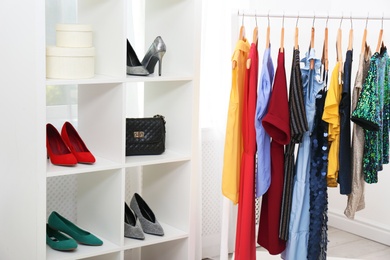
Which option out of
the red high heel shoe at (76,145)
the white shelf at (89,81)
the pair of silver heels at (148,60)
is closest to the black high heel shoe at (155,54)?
the pair of silver heels at (148,60)

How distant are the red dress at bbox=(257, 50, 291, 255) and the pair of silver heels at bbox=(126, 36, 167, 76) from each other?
52cm

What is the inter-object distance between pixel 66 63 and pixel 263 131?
862 millimetres

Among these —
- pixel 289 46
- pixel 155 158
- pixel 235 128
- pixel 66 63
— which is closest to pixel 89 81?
pixel 66 63

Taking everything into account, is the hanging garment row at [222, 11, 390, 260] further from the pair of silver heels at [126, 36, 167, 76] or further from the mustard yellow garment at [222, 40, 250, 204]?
the pair of silver heels at [126, 36, 167, 76]

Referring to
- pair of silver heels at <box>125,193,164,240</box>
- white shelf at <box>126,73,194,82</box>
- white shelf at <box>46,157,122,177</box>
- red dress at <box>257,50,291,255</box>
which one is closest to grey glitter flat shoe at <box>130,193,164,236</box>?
pair of silver heels at <box>125,193,164,240</box>

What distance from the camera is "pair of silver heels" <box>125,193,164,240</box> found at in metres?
3.03

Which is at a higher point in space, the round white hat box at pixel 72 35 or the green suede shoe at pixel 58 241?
the round white hat box at pixel 72 35

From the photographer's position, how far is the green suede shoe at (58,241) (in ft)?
9.14

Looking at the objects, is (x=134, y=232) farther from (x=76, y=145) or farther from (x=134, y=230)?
(x=76, y=145)

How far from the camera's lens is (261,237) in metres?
3.06

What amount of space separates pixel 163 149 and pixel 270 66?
62 centimetres

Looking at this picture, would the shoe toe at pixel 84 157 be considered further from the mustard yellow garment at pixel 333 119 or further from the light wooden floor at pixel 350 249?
the light wooden floor at pixel 350 249

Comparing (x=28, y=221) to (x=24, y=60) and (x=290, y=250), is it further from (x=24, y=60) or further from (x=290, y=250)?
(x=290, y=250)

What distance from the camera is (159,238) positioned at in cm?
306
